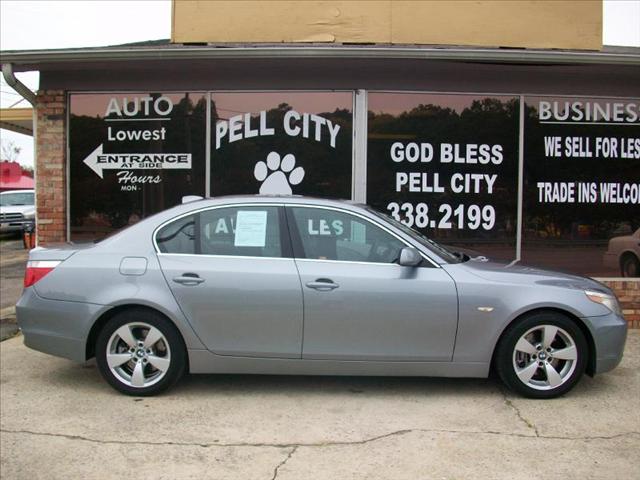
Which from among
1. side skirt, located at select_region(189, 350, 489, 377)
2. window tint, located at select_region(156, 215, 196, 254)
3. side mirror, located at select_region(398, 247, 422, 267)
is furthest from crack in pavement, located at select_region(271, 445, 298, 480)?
window tint, located at select_region(156, 215, 196, 254)

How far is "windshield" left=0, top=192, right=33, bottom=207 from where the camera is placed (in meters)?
22.6

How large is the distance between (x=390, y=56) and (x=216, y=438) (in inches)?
177

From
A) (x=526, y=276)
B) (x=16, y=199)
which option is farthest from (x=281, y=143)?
(x=16, y=199)

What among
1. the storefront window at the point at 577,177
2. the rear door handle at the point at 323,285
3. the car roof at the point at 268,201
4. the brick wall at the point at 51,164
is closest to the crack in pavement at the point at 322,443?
the rear door handle at the point at 323,285

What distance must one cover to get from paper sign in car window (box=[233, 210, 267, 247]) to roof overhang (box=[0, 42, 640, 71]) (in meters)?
2.59

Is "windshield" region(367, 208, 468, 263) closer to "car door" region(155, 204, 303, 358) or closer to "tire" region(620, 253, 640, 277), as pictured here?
"car door" region(155, 204, 303, 358)

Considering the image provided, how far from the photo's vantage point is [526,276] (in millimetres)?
4730

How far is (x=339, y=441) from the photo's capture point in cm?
400

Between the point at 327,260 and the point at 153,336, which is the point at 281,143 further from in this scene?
the point at 153,336

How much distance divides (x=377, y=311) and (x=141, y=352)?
187 cm

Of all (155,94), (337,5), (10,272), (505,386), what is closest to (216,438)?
(505,386)

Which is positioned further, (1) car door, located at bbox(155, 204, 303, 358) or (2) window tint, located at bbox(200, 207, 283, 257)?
(2) window tint, located at bbox(200, 207, 283, 257)

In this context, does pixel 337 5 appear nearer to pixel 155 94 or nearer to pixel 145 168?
pixel 155 94

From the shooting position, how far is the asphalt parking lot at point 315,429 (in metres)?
3.64
